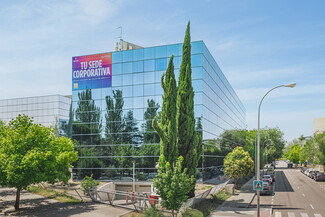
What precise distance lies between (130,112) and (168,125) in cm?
1768

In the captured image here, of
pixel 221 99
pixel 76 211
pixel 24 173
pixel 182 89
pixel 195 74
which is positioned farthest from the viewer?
pixel 221 99

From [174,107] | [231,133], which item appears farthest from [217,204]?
[231,133]

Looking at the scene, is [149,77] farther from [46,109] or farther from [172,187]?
[46,109]

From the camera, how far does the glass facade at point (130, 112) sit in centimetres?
4000

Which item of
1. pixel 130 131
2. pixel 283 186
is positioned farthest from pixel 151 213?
pixel 283 186

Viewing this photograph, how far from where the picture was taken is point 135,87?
138 feet

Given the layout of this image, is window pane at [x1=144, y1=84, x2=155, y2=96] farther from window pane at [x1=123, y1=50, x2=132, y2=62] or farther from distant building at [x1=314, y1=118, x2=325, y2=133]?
distant building at [x1=314, y1=118, x2=325, y2=133]

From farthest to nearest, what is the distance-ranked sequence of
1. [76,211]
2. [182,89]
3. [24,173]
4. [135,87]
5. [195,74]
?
1. [135,87]
2. [195,74]
3. [182,89]
4. [76,211]
5. [24,173]

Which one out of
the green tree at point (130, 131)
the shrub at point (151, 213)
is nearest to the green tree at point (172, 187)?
the shrub at point (151, 213)

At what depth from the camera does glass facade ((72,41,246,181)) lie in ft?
131

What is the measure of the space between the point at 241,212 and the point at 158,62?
75.0 ft

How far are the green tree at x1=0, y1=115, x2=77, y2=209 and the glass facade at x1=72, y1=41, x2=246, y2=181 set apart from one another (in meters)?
18.1

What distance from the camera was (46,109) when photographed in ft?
232

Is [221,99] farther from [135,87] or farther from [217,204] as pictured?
[217,204]
